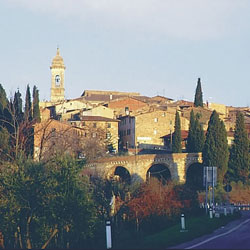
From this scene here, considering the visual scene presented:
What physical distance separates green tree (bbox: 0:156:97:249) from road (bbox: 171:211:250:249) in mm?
4591

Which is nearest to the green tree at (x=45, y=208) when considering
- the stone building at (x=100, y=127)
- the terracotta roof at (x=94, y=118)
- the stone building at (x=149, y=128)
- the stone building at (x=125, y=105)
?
the stone building at (x=100, y=127)

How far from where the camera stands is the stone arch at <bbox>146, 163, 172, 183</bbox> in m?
62.8

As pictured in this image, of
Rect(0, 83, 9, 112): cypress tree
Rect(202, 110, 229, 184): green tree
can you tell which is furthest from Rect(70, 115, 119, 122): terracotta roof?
Rect(0, 83, 9, 112): cypress tree

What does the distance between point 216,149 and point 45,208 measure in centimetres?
4068

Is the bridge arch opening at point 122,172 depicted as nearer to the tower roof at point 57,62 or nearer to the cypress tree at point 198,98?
the cypress tree at point 198,98

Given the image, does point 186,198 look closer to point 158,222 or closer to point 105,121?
point 158,222

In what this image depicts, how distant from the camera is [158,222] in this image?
2820 centimetres

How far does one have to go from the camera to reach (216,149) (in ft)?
196

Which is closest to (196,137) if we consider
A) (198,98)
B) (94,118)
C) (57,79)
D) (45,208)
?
(94,118)

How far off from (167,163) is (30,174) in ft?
139

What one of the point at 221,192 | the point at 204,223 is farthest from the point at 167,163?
the point at 204,223

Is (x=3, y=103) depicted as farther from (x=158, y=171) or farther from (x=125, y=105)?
(x=125, y=105)

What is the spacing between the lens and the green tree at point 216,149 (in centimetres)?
5850

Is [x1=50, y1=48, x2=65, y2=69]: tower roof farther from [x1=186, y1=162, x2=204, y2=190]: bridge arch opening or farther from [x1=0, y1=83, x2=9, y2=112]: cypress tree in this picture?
[x1=0, y1=83, x2=9, y2=112]: cypress tree
